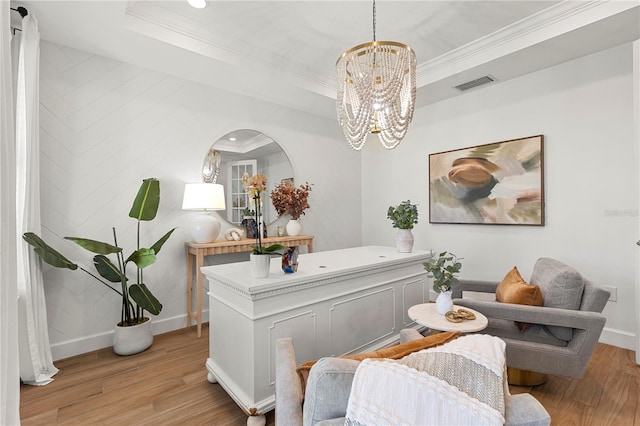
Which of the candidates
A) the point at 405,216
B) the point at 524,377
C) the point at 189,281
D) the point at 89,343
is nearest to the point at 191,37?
the point at 189,281

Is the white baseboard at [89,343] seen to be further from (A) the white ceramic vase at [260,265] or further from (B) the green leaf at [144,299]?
(A) the white ceramic vase at [260,265]

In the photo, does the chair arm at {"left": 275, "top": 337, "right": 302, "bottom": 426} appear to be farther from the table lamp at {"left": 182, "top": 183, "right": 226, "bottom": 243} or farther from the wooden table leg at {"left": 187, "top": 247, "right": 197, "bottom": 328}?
the wooden table leg at {"left": 187, "top": 247, "right": 197, "bottom": 328}

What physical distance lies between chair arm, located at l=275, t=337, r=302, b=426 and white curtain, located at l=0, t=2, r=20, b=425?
0.68m

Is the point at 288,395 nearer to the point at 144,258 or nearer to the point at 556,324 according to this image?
the point at 556,324

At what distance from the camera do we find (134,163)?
3.02 meters

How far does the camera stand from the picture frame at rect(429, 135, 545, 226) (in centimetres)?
326

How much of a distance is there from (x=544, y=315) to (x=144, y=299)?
9.93 ft

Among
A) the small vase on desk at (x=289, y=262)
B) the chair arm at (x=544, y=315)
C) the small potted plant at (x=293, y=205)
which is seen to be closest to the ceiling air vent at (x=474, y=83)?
the small potted plant at (x=293, y=205)

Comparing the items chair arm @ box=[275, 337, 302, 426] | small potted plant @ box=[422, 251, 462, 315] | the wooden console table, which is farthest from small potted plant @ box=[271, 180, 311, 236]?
chair arm @ box=[275, 337, 302, 426]

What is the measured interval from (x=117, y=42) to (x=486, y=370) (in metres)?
3.48

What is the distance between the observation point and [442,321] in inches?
76.3

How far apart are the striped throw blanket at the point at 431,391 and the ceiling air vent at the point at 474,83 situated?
3.50 meters

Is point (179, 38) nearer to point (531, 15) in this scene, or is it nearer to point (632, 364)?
point (531, 15)

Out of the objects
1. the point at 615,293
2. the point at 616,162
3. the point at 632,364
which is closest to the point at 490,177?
the point at 616,162
